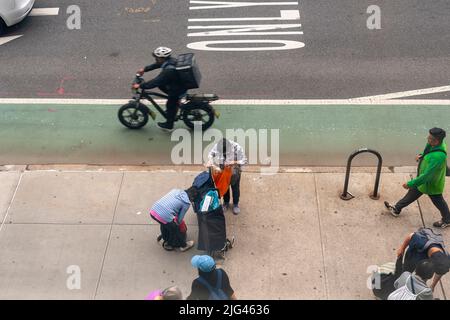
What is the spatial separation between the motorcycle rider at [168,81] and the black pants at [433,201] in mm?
3794

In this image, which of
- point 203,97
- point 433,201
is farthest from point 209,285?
point 203,97

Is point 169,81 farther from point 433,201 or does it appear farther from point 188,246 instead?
point 433,201

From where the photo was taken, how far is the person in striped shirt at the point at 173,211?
7.07 m

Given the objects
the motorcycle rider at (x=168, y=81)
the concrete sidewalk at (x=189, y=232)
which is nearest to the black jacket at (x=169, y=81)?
the motorcycle rider at (x=168, y=81)

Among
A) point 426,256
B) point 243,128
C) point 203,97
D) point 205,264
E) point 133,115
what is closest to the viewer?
point 205,264

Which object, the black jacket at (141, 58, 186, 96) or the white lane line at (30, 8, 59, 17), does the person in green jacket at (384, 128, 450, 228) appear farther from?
the white lane line at (30, 8, 59, 17)

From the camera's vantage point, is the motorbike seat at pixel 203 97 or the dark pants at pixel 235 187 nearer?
the dark pants at pixel 235 187

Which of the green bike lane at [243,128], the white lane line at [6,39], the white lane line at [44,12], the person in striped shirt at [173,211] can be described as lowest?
the green bike lane at [243,128]

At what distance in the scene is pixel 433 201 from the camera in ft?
24.9

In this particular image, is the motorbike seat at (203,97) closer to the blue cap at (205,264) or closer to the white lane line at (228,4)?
the blue cap at (205,264)

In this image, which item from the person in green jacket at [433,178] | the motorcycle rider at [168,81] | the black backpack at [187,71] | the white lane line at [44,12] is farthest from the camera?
the white lane line at [44,12]

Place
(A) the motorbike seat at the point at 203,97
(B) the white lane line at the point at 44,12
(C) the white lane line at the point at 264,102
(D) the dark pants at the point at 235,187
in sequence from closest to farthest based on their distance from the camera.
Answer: (D) the dark pants at the point at 235,187, (A) the motorbike seat at the point at 203,97, (C) the white lane line at the point at 264,102, (B) the white lane line at the point at 44,12

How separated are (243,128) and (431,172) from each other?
12.2 feet

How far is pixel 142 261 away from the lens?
7441mm
